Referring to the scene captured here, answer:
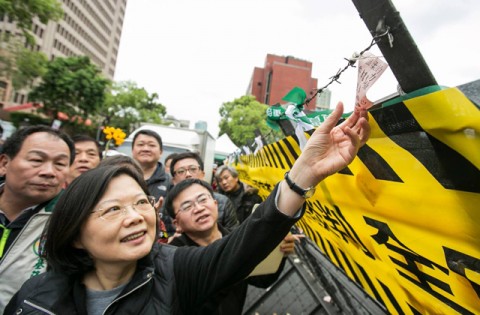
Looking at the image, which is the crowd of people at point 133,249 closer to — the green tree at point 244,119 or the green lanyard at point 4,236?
the green lanyard at point 4,236

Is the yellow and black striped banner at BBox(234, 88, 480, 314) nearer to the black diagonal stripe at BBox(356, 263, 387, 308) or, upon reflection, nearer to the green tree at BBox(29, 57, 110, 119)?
the black diagonal stripe at BBox(356, 263, 387, 308)

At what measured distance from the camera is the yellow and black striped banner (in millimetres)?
731

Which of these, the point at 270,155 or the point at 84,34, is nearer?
the point at 270,155

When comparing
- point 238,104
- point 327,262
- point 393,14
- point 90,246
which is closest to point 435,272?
point 393,14

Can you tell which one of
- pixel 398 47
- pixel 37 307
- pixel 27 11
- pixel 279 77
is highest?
pixel 279 77

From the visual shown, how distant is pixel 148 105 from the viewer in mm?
40625

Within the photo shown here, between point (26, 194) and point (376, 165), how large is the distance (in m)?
2.07

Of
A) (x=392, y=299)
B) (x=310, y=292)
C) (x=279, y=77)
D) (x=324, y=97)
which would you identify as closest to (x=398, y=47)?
(x=392, y=299)

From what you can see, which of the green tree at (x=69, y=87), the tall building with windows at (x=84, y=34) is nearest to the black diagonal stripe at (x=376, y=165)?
the green tree at (x=69, y=87)

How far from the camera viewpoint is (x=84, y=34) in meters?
58.9

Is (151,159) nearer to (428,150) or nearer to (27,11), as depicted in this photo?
(428,150)

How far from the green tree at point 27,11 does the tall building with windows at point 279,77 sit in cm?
3809

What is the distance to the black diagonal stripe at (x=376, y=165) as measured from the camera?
0.99 meters

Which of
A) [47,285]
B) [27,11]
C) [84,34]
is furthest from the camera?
[84,34]
